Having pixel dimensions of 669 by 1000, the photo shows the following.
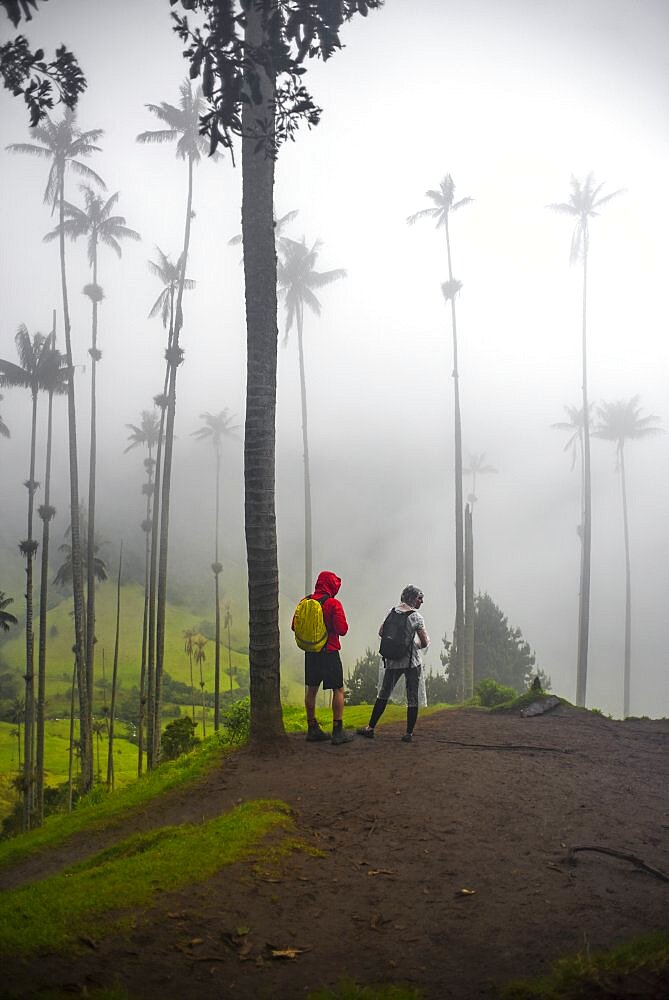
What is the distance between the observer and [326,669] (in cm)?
769

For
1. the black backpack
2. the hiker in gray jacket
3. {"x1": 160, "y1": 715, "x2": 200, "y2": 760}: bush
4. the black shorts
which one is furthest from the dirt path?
{"x1": 160, "y1": 715, "x2": 200, "y2": 760}: bush

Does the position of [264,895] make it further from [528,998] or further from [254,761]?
[254,761]

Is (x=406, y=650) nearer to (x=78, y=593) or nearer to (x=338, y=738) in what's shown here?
(x=338, y=738)

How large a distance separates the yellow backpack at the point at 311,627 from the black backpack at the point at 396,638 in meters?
0.82

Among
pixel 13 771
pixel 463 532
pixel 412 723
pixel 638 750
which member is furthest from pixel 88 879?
pixel 13 771

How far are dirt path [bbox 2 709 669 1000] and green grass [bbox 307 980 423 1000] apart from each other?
14cm

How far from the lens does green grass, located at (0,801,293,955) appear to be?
345 cm

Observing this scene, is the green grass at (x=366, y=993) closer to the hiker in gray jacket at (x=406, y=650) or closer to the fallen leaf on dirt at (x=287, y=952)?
the fallen leaf on dirt at (x=287, y=952)

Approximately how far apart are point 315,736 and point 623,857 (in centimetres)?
433

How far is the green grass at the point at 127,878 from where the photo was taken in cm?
345

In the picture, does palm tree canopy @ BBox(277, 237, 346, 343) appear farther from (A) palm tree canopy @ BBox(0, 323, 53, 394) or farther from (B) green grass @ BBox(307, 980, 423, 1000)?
(B) green grass @ BBox(307, 980, 423, 1000)

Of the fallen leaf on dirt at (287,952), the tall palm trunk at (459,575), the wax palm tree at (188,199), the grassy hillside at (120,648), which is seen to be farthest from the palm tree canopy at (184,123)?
the grassy hillside at (120,648)

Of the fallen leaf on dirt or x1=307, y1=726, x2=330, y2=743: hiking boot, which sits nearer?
the fallen leaf on dirt

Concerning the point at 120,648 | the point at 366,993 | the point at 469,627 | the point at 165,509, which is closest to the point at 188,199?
the point at 165,509
